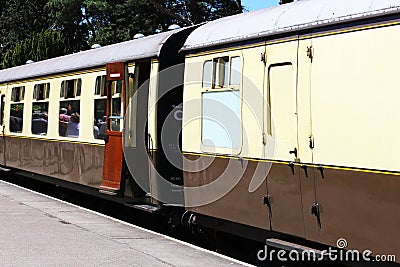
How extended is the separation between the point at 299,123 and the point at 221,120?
5.49 ft

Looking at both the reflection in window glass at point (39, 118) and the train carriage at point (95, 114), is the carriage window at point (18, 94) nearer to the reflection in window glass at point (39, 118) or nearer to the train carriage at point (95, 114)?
the train carriage at point (95, 114)

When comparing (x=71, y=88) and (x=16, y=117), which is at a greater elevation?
(x=71, y=88)

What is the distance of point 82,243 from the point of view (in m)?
10.1

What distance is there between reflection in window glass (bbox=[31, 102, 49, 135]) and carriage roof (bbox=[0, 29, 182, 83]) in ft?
2.32

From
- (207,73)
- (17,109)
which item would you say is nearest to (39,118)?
(17,109)

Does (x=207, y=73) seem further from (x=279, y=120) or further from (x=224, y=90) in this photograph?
(x=279, y=120)

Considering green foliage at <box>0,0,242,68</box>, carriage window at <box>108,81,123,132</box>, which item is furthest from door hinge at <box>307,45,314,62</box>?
green foliage at <box>0,0,242,68</box>

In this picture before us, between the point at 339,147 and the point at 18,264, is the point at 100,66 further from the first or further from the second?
the point at 339,147

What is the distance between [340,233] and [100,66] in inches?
285

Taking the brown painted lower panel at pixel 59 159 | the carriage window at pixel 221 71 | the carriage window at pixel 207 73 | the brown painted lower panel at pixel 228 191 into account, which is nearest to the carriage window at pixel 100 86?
the brown painted lower panel at pixel 59 159

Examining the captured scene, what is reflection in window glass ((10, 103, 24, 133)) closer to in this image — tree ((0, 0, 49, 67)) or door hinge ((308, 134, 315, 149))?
door hinge ((308, 134, 315, 149))

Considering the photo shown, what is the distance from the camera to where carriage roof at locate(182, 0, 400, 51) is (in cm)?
686

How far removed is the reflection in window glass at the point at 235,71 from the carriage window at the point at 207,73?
522 mm

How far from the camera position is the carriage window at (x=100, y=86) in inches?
508
